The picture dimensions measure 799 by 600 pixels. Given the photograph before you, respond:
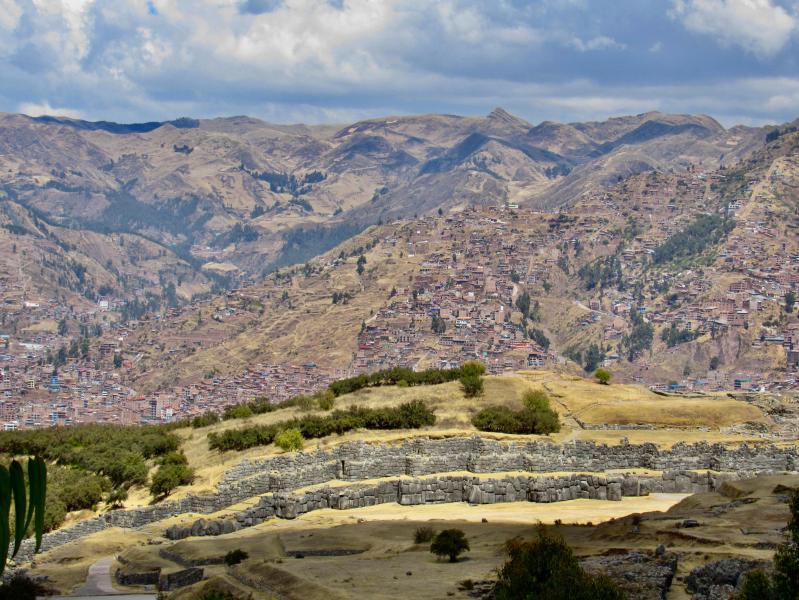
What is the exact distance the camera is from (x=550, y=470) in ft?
193

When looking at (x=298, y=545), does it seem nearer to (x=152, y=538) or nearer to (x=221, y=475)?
(x=152, y=538)

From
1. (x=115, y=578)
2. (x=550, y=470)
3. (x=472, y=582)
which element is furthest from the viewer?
(x=550, y=470)

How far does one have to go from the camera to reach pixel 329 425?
64.9 metres

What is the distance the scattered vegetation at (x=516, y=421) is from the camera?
6600 cm

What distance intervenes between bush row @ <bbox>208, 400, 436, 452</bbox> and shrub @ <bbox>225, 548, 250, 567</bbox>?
2492 centimetres

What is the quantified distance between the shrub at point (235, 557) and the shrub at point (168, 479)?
792 inches

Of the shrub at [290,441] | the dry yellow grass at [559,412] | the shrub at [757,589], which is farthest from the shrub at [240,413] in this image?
the shrub at [757,589]

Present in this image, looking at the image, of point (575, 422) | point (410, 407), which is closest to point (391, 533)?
point (410, 407)

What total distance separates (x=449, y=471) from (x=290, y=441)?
9338 mm

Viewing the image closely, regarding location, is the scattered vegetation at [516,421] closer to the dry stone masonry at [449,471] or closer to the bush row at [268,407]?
the dry stone masonry at [449,471]

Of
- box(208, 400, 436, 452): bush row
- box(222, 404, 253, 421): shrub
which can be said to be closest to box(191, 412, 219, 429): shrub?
box(222, 404, 253, 421): shrub

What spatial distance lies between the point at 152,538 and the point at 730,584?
1100 inches

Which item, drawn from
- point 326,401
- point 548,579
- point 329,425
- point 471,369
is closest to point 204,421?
point 326,401

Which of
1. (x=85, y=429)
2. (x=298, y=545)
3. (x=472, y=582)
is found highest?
(x=472, y=582)
